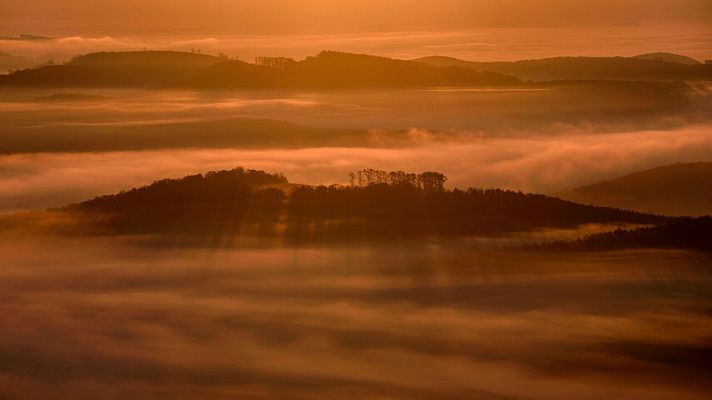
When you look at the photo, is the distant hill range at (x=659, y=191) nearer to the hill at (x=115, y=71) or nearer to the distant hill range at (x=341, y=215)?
→ the distant hill range at (x=341, y=215)

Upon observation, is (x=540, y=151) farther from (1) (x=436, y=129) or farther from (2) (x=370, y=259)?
(2) (x=370, y=259)

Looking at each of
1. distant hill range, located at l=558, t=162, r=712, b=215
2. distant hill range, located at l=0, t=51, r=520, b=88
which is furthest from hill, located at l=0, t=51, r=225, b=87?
distant hill range, located at l=558, t=162, r=712, b=215

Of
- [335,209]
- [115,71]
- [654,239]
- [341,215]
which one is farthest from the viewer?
[115,71]

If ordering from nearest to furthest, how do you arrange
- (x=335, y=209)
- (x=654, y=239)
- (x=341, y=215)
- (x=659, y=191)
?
(x=654, y=239) < (x=341, y=215) < (x=335, y=209) < (x=659, y=191)

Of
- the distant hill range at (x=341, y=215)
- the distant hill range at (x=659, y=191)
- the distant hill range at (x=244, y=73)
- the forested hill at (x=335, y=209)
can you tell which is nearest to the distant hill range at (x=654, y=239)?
the distant hill range at (x=341, y=215)

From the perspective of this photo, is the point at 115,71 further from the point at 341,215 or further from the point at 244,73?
the point at 341,215

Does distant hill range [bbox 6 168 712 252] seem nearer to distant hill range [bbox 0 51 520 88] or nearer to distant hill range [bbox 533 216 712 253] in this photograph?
distant hill range [bbox 533 216 712 253]

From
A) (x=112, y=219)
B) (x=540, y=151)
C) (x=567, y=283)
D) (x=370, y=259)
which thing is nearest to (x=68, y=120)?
(x=540, y=151)

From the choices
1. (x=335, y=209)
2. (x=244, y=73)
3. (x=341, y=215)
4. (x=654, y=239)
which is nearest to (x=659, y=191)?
(x=335, y=209)
